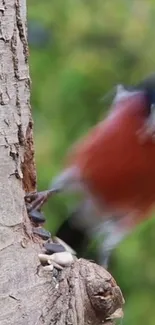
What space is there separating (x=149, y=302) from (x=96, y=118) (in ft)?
1.82

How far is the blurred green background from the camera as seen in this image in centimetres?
294

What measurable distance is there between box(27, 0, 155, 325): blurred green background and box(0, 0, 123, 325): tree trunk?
49.5 inches

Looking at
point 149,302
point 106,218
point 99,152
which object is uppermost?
point 99,152

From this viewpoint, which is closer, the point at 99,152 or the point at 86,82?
the point at 99,152

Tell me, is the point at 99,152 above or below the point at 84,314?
above

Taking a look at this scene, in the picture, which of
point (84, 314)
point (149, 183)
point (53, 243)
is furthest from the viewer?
point (149, 183)

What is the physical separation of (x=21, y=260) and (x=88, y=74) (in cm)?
155

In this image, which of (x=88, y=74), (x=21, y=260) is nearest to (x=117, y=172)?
(x=21, y=260)

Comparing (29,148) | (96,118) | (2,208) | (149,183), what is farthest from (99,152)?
(96,118)

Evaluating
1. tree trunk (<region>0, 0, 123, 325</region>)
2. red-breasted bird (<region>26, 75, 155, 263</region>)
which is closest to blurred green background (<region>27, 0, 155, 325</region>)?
red-breasted bird (<region>26, 75, 155, 263</region>)

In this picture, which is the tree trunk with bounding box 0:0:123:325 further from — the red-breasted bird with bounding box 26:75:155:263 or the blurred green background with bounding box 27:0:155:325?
the blurred green background with bounding box 27:0:155:325

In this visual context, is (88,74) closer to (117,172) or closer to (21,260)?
(117,172)

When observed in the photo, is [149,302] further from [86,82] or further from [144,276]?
[86,82]

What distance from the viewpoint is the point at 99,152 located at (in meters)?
2.15
